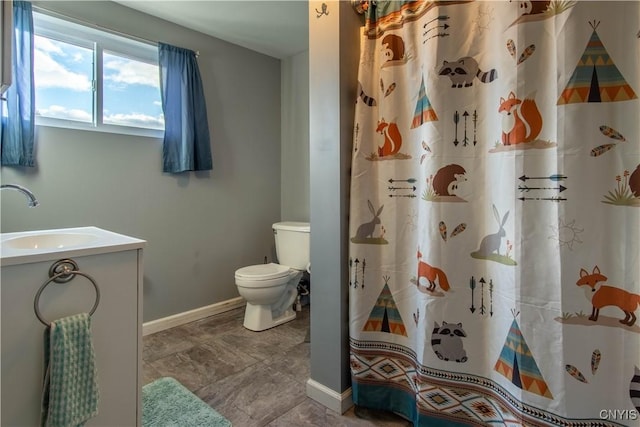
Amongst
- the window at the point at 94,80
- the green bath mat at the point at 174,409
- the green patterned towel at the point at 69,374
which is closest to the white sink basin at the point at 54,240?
the green patterned towel at the point at 69,374

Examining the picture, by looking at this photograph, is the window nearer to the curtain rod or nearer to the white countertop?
the curtain rod

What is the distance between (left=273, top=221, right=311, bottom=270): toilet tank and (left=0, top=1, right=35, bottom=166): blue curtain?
1.73 metres

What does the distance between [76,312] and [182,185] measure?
5.36 feet

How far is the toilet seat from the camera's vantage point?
239cm

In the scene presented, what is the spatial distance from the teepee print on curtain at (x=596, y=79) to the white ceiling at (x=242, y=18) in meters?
1.83

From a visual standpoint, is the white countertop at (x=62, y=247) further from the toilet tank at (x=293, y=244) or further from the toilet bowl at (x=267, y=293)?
the toilet tank at (x=293, y=244)

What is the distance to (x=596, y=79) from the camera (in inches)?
37.8

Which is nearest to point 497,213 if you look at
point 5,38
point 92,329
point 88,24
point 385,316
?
point 385,316

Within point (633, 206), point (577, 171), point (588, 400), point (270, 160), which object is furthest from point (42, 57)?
point (588, 400)

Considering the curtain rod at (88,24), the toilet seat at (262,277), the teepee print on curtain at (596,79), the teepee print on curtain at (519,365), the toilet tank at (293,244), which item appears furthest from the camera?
the toilet tank at (293,244)

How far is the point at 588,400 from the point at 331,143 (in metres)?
1.29

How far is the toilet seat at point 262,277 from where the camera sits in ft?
7.84

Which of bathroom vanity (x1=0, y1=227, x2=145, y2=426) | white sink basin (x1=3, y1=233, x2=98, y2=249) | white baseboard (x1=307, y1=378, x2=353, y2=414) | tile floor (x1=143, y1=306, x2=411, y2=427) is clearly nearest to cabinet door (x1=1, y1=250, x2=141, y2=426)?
bathroom vanity (x1=0, y1=227, x2=145, y2=426)

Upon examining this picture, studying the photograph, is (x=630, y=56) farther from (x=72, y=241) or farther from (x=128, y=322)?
(x=72, y=241)
